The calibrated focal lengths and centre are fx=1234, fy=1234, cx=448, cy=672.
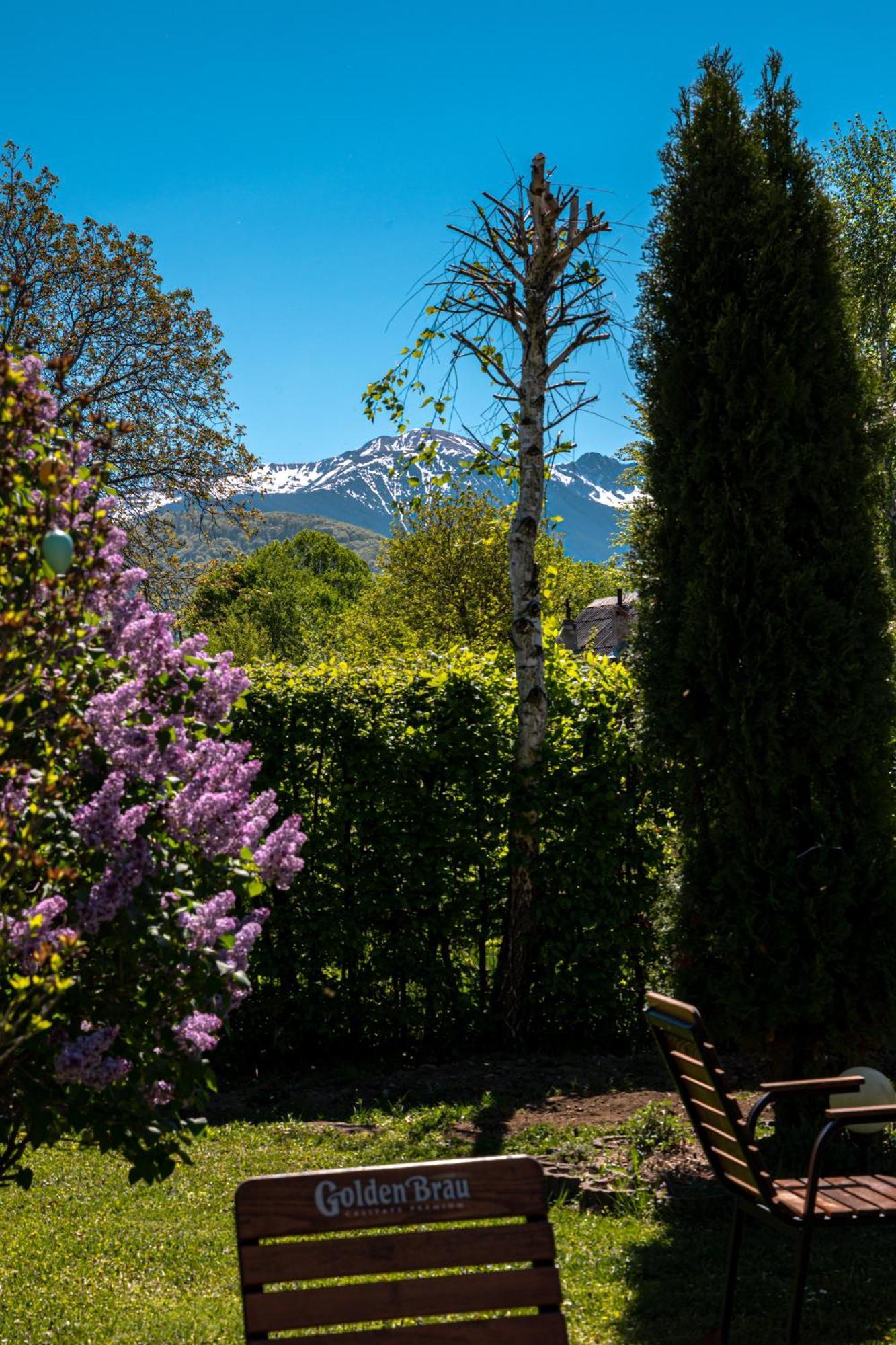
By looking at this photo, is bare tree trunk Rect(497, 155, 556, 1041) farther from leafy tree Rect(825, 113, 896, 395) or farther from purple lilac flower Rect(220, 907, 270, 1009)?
leafy tree Rect(825, 113, 896, 395)

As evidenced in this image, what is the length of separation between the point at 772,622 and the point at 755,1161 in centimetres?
285

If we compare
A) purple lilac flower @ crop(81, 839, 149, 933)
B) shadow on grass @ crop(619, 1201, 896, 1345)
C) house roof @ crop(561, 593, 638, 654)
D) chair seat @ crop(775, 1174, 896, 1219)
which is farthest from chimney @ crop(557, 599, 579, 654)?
purple lilac flower @ crop(81, 839, 149, 933)

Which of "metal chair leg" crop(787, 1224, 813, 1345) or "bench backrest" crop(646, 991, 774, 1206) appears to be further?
"bench backrest" crop(646, 991, 774, 1206)

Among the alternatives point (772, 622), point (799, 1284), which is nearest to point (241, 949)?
point (799, 1284)

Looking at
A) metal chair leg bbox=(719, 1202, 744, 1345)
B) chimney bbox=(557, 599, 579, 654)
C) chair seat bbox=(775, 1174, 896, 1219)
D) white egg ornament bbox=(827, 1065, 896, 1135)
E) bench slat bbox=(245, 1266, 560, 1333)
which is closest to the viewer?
bench slat bbox=(245, 1266, 560, 1333)

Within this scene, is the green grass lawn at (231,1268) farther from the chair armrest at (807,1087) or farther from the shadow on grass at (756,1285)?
the chair armrest at (807,1087)

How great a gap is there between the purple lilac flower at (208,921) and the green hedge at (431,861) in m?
4.83

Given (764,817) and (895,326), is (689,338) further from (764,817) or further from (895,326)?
(895,326)

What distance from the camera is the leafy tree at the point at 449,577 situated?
26.4 m

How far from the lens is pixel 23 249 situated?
20531 millimetres

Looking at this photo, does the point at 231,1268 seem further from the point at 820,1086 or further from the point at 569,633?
the point at 569,633

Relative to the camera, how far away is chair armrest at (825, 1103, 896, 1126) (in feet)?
11.7

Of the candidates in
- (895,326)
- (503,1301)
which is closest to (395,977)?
(503,1301)

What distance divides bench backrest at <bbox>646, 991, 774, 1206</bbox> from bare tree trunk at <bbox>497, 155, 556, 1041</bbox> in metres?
3.65
